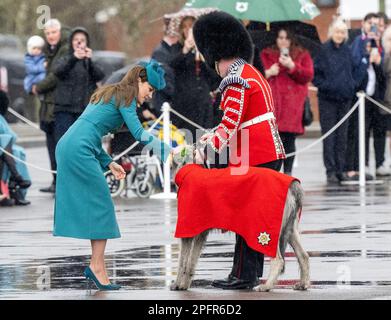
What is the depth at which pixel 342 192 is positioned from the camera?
69.1 feet

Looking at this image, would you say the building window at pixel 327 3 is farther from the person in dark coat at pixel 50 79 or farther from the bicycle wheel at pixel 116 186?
the bicycle wheel at pixel 116 186

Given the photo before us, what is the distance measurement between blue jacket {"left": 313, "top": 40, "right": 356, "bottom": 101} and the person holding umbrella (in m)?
1.17

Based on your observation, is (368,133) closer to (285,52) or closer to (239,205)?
(285,52)

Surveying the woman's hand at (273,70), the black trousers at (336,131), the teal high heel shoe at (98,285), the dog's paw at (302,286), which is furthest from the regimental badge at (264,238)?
the black trousers at (336,131)

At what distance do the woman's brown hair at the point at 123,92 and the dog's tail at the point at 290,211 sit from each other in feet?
4.51

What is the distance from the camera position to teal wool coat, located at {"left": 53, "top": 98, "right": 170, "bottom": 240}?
11609 mm

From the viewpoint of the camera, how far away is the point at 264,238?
11352mm

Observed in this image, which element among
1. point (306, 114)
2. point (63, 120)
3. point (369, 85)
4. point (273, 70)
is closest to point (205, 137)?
point (273, 70)

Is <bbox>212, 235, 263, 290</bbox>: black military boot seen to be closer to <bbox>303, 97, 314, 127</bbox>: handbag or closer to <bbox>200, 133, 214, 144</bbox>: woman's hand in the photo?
<bbox>200, 133, 214, 144</bbox>: woman's hand

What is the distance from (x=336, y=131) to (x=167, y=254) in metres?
9.00

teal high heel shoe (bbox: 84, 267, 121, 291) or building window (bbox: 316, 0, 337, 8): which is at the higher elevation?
building window (bbox: 316, 0, 337, 8)

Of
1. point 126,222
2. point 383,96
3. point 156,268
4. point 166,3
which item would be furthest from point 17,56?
point 156,268

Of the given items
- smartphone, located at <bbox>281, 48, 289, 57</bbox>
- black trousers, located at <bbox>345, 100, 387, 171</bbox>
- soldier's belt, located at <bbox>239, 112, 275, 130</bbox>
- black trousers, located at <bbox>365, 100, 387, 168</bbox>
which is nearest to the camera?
soldier's belt, located at <bbox>239, 112, 275, 130</bbox>

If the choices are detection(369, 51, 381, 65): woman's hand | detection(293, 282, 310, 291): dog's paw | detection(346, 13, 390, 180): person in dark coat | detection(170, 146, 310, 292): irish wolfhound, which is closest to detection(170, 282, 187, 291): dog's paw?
detection(170, 146, 310, 292): irish wolfhound
